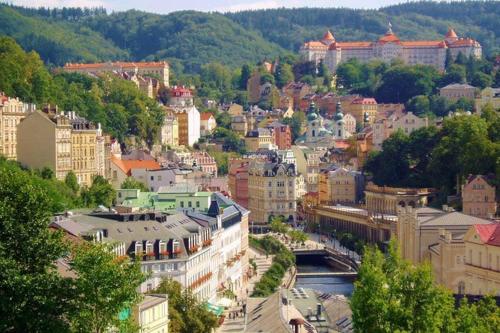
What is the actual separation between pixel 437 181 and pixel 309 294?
50285mm

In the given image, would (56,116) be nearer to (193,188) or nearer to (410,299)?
(193,188)

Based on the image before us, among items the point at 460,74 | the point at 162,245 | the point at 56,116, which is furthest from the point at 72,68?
the point at 162,245

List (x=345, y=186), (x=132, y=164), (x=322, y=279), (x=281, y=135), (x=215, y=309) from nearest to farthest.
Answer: (x=215, y=309)
(x=322, y=279)
(x=132, y=164)
(x=345, y=186)
(x=281, y=135)

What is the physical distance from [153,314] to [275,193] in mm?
84053

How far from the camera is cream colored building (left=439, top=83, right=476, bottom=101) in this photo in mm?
170875

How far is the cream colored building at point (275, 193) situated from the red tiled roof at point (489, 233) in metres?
62.8

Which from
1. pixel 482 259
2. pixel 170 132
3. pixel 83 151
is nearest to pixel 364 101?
pixel 170 132

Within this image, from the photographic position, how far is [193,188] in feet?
313

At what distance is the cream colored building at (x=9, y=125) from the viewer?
9350cm

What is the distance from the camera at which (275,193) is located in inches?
5271

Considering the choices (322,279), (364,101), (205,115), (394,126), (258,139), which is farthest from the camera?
(364,101)

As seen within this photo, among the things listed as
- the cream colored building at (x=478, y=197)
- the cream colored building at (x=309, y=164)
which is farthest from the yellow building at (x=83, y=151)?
the cream colored building at (x=309, y=164)

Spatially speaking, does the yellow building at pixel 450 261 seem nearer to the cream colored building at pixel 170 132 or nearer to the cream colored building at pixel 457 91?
the cream colored building at pixel 170 132

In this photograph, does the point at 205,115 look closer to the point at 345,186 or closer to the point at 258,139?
the point at 258,139
